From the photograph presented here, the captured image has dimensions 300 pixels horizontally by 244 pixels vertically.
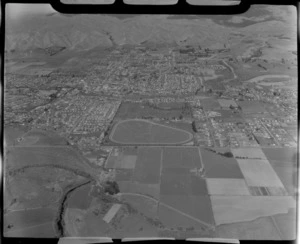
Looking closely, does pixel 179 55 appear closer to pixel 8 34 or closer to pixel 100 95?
pixel 100 95

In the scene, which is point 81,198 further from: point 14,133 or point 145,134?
point 14,133

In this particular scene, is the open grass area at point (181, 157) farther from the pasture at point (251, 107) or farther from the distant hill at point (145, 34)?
the distant hill at point (145, 34)

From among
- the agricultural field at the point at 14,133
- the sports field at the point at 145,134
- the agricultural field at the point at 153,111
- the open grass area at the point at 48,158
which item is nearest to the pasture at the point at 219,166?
the sports field at the point at 145,134

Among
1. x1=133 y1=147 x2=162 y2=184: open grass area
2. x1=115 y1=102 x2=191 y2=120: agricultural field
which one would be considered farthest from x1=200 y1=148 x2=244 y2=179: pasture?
x1=115 y1=102 x2=191 y2=120: agricultural field

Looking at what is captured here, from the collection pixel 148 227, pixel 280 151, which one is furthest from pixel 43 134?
pixel 280 151

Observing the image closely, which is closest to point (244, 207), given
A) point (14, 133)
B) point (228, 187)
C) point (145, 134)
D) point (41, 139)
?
point (228, 187)
